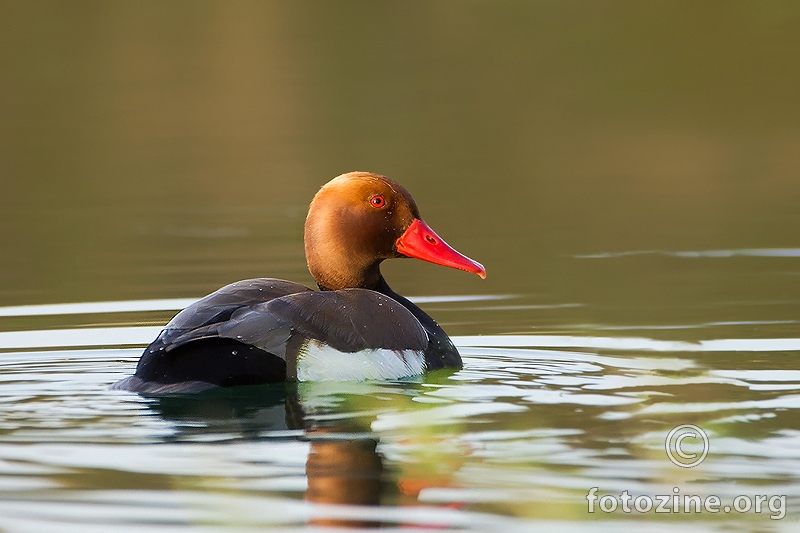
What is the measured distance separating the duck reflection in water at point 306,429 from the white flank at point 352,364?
0.11 metres

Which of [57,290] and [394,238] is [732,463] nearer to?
[394,238]

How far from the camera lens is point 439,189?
15266mm

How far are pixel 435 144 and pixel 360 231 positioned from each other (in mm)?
10434

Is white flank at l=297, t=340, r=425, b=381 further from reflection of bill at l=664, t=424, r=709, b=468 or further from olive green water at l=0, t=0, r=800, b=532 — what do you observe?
reflection of bill at l=664, t=424, r=709, b=468

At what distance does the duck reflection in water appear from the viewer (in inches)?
210

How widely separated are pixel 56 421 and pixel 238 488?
1510 millimetres

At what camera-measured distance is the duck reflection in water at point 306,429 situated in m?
5.34

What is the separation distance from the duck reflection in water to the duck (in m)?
0.09

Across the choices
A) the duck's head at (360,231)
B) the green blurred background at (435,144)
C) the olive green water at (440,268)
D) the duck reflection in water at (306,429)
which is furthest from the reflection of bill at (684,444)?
the green blurred background at (435,144)

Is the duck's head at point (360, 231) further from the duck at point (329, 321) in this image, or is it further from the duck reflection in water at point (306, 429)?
the duck reflection in water at point (306, 429)

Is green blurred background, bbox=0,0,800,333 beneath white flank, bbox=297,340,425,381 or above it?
above

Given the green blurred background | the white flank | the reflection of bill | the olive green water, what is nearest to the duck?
the white flank

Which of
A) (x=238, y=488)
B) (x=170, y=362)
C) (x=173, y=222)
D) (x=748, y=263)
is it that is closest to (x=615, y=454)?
(x=238, y=488)

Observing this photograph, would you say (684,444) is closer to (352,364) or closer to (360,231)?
(352,364)
